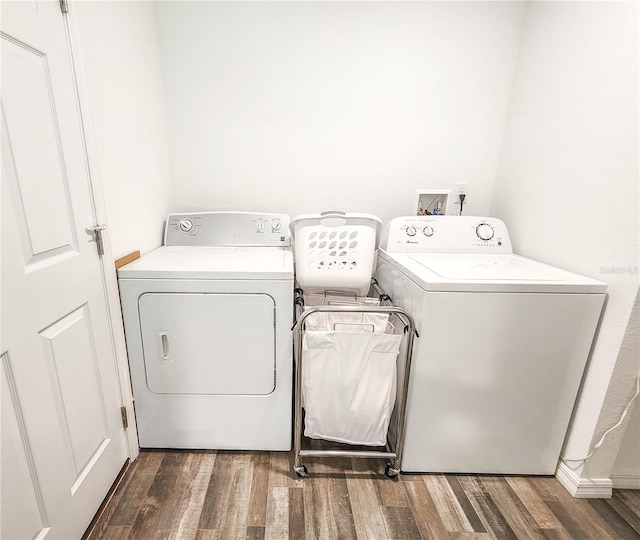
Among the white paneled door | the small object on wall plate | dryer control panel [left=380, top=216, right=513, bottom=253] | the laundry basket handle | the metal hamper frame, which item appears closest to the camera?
the white paneled door

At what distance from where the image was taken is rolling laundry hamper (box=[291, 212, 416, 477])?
4.41ft

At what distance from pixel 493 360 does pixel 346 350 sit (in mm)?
604

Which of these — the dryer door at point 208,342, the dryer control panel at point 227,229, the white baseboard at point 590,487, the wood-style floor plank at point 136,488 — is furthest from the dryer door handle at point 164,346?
the white baseboard at point 590,487

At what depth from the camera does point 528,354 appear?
52.2 inches

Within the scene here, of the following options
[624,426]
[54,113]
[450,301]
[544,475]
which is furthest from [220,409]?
[624,426]

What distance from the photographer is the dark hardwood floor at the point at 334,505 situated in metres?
1.22

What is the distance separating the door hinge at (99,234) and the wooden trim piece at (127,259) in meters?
0.12

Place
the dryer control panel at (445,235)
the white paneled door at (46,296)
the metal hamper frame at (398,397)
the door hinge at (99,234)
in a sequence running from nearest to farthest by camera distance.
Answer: the white paneled door at (46,296)
the door hinge at (99,234)
the metal hamper frame at (398,397)
the dryer control panel at (445,235)

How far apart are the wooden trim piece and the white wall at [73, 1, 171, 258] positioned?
1.0 inches

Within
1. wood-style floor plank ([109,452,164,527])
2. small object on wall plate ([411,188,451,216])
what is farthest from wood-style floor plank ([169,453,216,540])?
small object on wall plate ([411,188,451,216])

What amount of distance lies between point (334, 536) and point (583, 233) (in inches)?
62.0

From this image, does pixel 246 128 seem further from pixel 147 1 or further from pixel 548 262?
pixel 548 262

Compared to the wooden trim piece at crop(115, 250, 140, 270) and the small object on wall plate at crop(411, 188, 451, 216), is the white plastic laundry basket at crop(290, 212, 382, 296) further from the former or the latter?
the wooden trim piece at crop(115, 250, 140, 270)

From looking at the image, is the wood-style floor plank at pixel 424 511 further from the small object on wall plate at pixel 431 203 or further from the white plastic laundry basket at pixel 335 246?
the small object on wall plate at pixel 431 203
